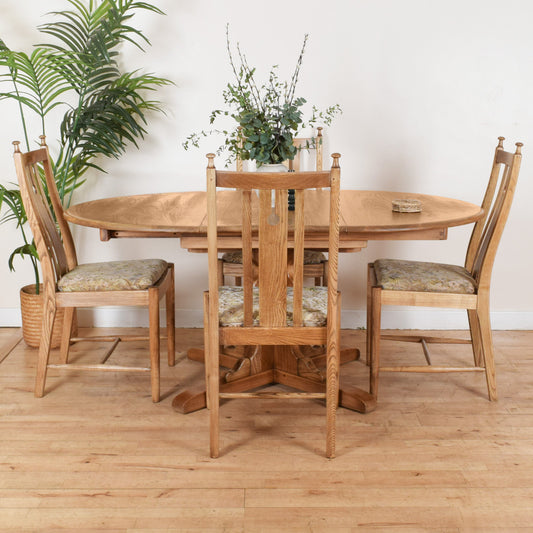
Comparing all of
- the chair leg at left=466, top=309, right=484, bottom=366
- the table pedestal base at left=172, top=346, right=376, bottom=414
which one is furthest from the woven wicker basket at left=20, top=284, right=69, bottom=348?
the chair leg at left=466, top=309, right=484, bottom=366

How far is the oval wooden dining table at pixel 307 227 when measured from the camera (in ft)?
7.97

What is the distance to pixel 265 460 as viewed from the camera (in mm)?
2281

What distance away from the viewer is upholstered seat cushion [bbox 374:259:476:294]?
2693mm

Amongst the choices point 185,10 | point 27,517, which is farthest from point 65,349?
point 185,10

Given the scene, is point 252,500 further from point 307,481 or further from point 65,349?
point 65,349

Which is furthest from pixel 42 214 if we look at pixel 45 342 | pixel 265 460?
pixel 265 460

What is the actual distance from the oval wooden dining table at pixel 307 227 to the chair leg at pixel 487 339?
342 millimetres

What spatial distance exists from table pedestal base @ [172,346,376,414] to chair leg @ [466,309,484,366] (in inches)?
23.3

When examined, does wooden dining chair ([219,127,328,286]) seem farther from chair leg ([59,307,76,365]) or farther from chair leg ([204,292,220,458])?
chair leg ([204,292,220,458])

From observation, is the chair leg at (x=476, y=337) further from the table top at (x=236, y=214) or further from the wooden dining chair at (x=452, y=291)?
the table top at (x=236, y=214)

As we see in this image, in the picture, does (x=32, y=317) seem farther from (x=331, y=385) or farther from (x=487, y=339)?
(x=487, y=339)

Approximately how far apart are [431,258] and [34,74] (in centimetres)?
217

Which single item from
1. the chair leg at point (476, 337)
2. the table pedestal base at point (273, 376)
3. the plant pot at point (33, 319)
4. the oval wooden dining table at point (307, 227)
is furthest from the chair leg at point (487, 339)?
the plant pot at point (33, 319)

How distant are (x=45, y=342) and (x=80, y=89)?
1338 mm
